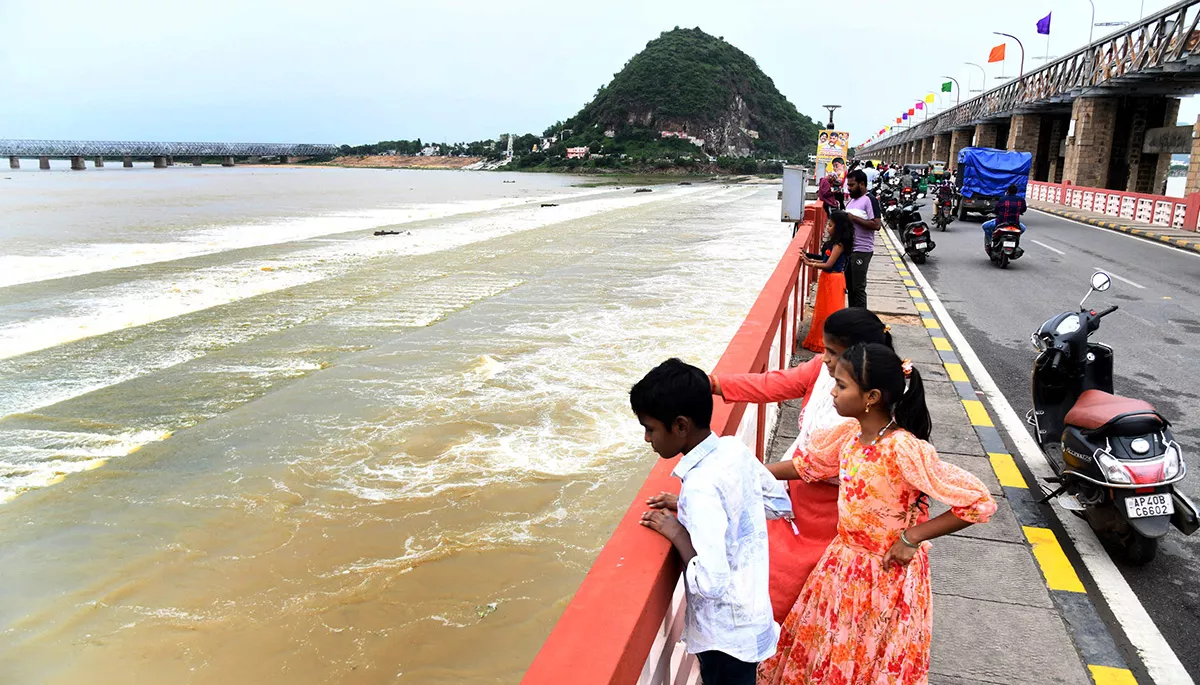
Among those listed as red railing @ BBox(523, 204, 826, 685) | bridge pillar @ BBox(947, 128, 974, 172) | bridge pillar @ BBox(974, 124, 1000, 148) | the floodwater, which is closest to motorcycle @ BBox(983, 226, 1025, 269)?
the floodwater

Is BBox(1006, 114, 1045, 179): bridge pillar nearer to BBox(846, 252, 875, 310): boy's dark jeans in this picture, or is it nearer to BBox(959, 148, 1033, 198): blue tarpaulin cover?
BBox(959, 148, 1033, 198): blue tarpaulin cover

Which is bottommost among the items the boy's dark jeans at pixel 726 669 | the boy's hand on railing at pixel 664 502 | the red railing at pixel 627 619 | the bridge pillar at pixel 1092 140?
the boy's dark jeans at pixel 726 669

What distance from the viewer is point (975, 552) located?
13.8ft

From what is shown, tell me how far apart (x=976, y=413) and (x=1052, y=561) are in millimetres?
2403

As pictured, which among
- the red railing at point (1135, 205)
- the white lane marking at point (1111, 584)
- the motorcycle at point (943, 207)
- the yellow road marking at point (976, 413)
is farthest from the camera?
the motorcycle at point (943, 207)

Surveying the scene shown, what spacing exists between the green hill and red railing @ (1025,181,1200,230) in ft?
352

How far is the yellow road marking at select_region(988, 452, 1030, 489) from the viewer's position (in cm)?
506

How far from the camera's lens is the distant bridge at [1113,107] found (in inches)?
907

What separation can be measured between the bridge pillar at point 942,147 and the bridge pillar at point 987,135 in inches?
740

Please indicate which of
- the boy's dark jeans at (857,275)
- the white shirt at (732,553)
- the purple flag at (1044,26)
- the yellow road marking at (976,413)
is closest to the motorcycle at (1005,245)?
the boy's dark jeans at (857,275)

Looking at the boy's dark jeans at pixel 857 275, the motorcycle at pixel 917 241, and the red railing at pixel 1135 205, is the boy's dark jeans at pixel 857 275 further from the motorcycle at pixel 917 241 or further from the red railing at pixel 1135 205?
the red railing at pixel 1135 205

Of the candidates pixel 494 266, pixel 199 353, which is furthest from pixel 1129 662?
pixel 494 266

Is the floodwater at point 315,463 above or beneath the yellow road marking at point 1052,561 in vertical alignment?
beneath

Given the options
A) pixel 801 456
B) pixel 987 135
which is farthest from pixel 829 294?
pixel 987 135
